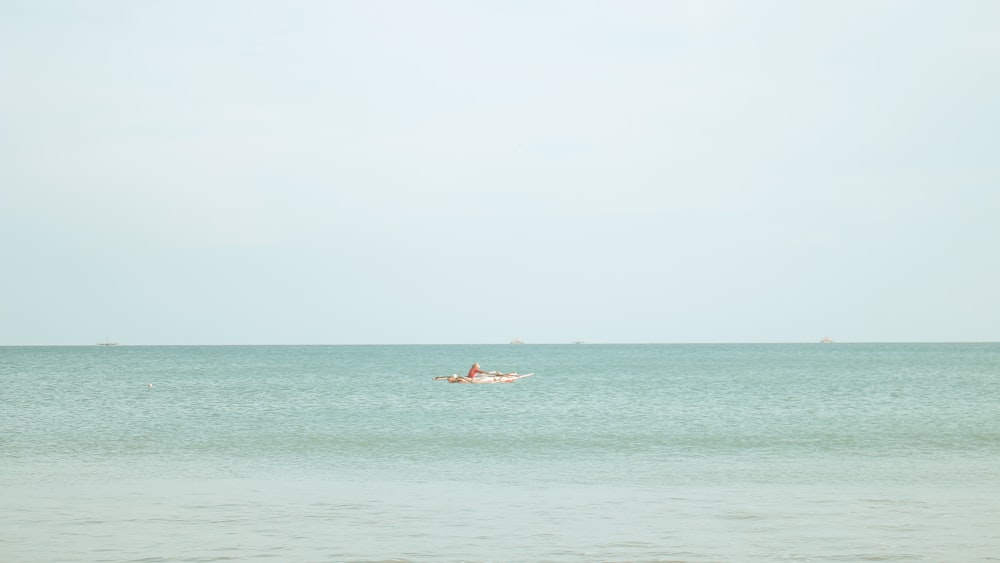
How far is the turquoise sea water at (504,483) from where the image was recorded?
1378 cm

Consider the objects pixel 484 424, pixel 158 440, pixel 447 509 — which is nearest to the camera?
pixel 447 509

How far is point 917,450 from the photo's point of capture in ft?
82.6

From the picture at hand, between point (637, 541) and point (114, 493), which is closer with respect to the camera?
point (637, 541)

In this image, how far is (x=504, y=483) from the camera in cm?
1959

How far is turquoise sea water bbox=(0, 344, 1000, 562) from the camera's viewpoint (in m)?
13.8

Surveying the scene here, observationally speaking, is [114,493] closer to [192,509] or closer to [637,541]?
[192,509]

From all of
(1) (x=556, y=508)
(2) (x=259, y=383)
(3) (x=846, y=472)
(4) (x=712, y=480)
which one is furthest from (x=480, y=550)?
(2) (x=259, y=383)

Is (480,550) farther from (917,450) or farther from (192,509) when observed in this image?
(917,450)

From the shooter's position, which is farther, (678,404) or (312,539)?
(678,404)

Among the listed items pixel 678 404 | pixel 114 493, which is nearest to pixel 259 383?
pixel 678 404

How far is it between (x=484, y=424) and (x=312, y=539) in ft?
62.7

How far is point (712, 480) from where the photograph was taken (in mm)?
19922

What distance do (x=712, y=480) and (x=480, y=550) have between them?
7.89 meters

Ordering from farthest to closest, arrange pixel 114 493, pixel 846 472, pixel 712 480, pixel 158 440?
pixel 158 440 → pixel 846 472 → pixel 712 480 → pixel 114 493
